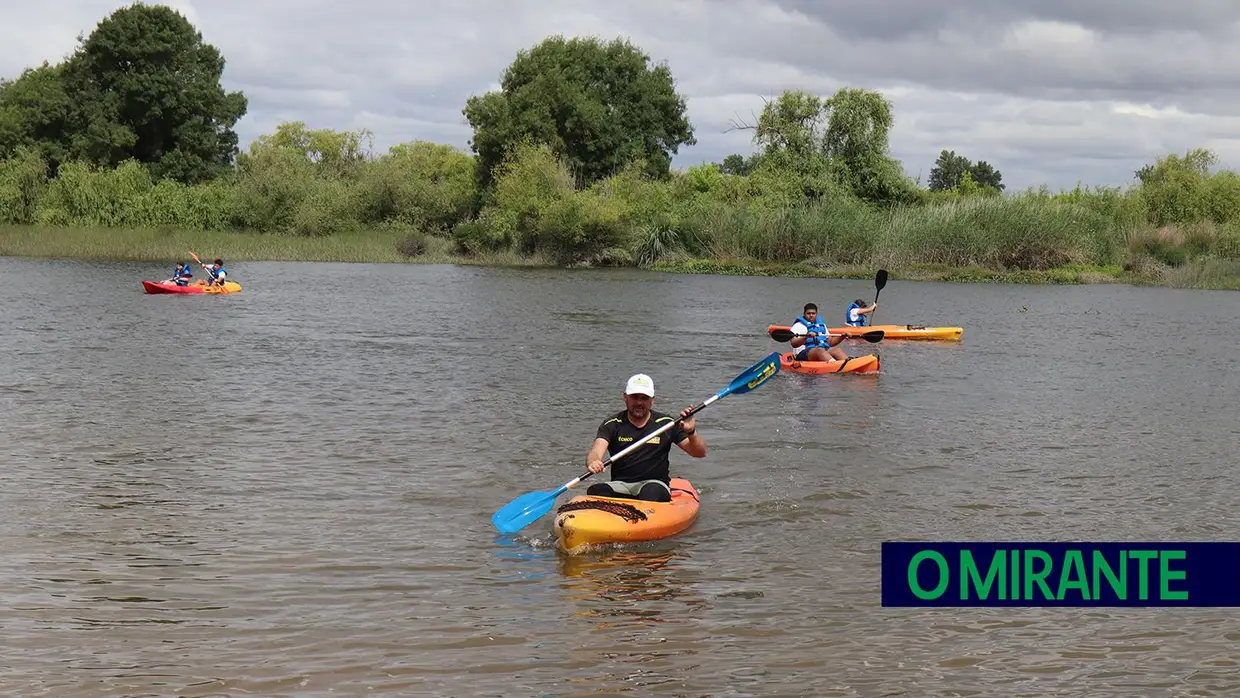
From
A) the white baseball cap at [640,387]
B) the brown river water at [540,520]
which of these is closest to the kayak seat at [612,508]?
the brown river water at [540,520]

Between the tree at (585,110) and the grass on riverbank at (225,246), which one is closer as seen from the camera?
the grass on riverbank at (225,246)

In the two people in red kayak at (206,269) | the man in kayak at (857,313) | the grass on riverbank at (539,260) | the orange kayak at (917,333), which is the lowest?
the orange kayak at (917,333)

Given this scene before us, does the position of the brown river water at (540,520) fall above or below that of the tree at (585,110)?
below

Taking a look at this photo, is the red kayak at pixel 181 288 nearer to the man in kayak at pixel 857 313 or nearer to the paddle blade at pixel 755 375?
the man in kayak at pixel 857 313

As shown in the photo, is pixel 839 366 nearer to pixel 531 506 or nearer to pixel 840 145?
pixel 531 506

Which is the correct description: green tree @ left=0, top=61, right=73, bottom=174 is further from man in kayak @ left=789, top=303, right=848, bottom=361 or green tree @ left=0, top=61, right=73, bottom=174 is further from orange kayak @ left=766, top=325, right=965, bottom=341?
man in kayak @ left=789, top=303, right=848, bottom=361

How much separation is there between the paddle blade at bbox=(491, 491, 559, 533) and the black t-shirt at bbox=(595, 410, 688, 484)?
657mm

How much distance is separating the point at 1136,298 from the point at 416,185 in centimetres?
3992

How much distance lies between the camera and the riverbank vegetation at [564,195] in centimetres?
5331

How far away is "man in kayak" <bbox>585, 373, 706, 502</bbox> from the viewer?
10008 millimetres

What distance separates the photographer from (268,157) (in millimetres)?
72062

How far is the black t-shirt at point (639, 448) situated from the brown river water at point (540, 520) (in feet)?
2.11

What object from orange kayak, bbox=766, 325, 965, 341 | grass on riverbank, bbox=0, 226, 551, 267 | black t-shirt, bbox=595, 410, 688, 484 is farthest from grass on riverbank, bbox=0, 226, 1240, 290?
black t-shirt, bbox=595, 410, 688, 484

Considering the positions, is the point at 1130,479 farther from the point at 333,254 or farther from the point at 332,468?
the point at 333,254
